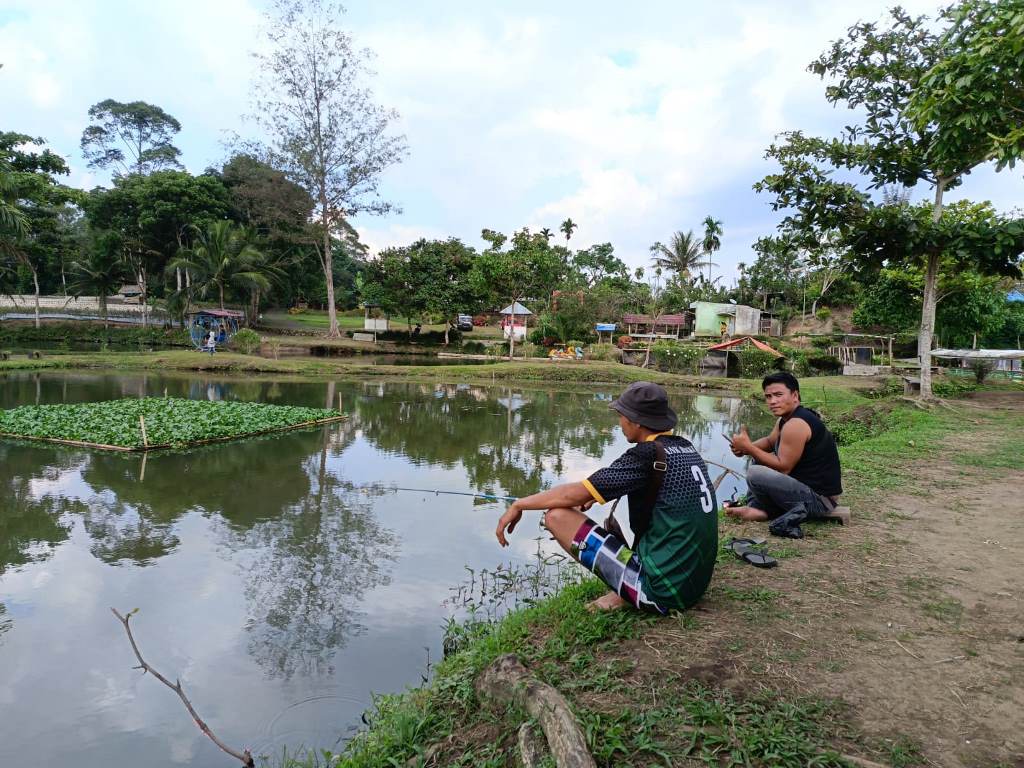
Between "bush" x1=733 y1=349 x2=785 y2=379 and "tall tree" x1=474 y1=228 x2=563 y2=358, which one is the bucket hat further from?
"tall tree" x1=474 y1=228 x2=563 y2=358

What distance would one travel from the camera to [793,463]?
4.77 meters

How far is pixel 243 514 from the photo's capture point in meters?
6.98

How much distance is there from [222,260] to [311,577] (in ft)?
102

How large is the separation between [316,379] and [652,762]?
22.9 metres

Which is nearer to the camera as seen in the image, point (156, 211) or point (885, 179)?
point (885, 179)

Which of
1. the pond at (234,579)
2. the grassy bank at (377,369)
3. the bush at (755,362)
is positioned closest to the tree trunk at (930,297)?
the pond at (234,579)

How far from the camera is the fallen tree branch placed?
6.88ft

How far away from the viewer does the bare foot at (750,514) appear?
5.26 metres

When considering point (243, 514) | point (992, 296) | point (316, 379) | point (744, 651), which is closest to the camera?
point (744, 651)

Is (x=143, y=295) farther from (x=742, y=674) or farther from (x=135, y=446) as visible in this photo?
(x=742, y=674)

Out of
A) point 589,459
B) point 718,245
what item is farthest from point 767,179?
point 718,245

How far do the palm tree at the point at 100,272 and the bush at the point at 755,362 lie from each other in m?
33.9

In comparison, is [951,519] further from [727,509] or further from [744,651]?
[744,651]

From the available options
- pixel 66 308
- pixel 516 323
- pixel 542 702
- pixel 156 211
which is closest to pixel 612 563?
pixel 542 702
